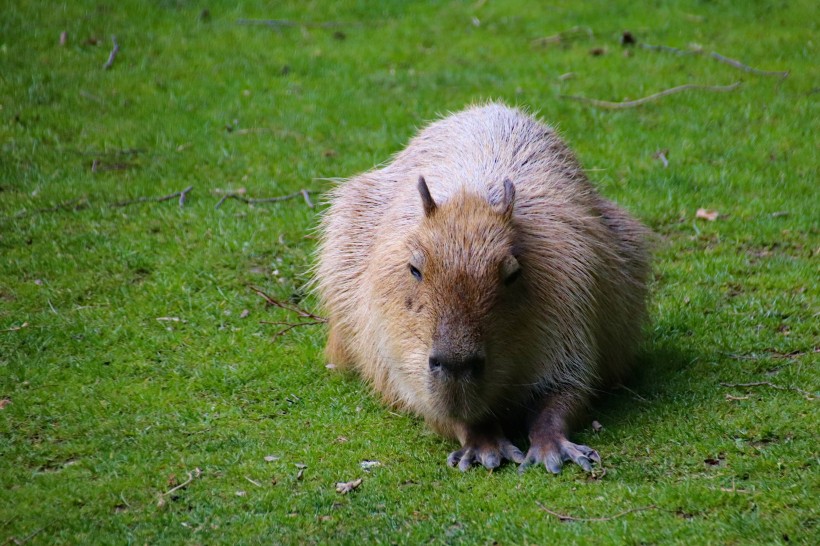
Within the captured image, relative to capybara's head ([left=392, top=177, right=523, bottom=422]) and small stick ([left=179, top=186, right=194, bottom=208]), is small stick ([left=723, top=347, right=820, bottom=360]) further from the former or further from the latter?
small stick ([left=179, top=186, right=194, bottom=208])

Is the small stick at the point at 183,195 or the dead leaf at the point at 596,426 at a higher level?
the dead leaf at the point at 596,426

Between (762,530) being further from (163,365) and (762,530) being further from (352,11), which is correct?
(352,11)

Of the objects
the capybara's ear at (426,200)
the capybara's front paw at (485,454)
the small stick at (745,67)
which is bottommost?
the capybara's front paw at (485,454)

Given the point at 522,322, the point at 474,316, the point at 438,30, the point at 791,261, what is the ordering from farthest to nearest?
the point at 438,30 → the point at 791,261 → the point at 522,322 → the point at 474,316

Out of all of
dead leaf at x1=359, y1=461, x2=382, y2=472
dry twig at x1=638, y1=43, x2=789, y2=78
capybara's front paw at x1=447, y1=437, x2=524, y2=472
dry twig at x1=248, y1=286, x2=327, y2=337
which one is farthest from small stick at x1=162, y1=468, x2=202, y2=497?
dry twig at x1=638, y1=43, x2=789, y2=78

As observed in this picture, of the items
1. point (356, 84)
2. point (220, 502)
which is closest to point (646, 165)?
point (356, 84)

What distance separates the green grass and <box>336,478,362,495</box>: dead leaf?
0.07m

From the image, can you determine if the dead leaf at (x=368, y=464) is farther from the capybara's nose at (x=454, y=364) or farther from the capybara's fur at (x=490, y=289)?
the capybara's nose at (x=454, y=364)

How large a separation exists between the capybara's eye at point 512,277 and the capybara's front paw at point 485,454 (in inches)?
30.4

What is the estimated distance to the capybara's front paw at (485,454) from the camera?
181 inches

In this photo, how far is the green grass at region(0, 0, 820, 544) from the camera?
13.8 ft

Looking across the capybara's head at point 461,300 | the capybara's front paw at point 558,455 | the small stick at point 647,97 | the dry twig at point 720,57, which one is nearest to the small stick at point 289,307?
the capybara's head at point 461,300

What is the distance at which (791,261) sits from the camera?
662 cm

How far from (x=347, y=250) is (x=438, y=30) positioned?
611cm
